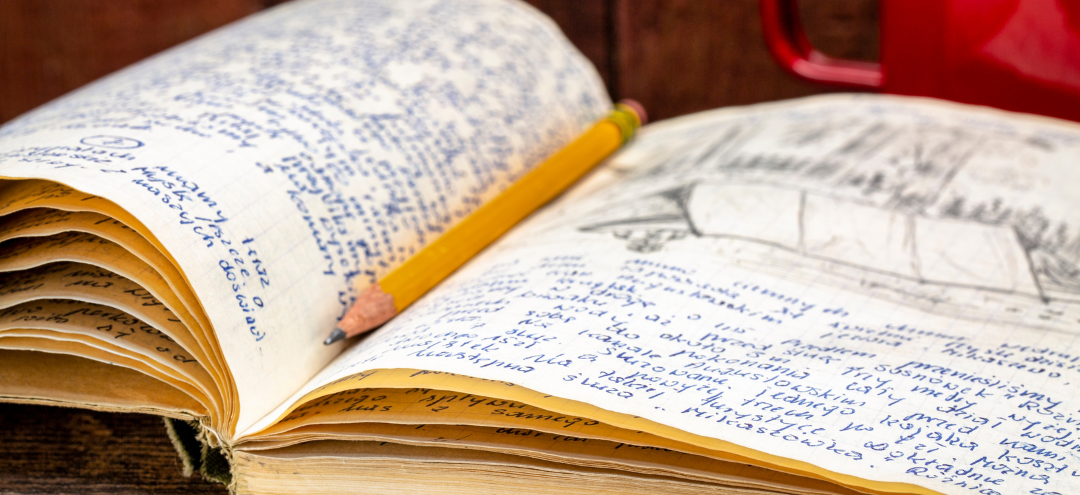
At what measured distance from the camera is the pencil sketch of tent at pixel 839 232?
405mm

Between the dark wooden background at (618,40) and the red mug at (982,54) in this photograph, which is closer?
the red mug at (982,54)

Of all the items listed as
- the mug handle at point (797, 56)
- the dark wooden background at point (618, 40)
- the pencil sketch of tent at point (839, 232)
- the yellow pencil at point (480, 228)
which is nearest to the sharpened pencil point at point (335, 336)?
the yellow pencil at point (480, 228)

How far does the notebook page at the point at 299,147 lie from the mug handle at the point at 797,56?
187mm

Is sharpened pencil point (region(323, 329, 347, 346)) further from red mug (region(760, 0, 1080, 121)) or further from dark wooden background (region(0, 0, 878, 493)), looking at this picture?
dark wooden background (region(0, 0, 878, 493))

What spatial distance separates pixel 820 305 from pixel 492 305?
0.16 metres

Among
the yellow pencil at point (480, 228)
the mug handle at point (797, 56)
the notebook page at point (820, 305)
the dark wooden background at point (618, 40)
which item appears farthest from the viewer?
the dark wooden background at point (618, 40)

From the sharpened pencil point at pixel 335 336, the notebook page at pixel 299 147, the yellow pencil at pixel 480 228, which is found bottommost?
the sharpened pencil point at pixel 335 336

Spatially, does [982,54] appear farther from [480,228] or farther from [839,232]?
[480,228]

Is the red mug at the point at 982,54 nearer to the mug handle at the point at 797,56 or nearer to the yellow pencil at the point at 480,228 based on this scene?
the mug handle at the point at 797,56

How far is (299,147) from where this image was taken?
391 millimetres

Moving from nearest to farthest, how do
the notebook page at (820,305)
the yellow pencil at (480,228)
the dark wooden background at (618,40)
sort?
the notebook page at (820,305), the yellow pencil at (480,228), the dark wooden background at (618,40)

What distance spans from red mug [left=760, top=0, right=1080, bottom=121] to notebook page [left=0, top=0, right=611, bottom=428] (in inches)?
10.0

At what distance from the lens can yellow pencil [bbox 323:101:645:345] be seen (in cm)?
38

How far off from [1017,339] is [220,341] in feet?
1.19
